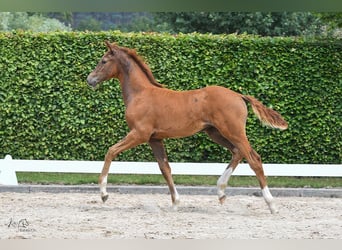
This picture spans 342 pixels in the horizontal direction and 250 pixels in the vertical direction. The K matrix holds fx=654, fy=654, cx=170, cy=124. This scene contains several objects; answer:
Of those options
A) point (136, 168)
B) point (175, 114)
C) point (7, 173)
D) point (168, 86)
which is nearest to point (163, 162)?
point (175, 114)

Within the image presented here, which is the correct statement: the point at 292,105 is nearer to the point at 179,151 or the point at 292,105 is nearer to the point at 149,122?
the point at 179,151

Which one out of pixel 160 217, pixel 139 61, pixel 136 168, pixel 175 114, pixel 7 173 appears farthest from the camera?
pixel 136 168

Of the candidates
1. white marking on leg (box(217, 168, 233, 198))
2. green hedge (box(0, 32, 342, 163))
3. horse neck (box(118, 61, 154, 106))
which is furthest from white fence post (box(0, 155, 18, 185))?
white marking on leg (box(217, 168, 233, 198))

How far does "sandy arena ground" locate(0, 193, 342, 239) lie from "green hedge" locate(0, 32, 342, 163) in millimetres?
1941

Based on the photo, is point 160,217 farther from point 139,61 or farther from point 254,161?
point 139,61

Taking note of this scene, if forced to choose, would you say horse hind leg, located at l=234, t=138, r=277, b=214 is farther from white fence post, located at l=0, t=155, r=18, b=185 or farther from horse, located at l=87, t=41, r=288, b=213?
white fence post, located at l=0, t=155, r=18, b=185

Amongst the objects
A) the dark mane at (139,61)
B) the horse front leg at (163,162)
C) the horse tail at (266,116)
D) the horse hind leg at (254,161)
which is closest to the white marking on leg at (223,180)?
the horse hind leg at (254,161)

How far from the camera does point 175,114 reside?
718 cm

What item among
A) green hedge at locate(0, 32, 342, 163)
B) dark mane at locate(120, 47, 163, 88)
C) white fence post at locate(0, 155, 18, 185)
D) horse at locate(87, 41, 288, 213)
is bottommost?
white fence post at locate(0, 155, 18, 185)

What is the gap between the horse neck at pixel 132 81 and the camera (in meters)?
7.45

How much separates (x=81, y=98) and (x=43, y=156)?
1177 millimetres

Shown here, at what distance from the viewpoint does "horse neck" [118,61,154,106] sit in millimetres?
7453

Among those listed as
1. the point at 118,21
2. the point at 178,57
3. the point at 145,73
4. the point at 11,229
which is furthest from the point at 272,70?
the point at 118,21

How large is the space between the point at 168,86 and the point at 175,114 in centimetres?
387
